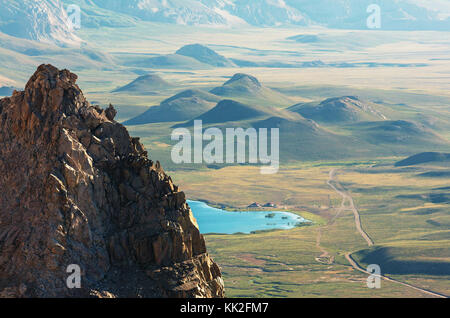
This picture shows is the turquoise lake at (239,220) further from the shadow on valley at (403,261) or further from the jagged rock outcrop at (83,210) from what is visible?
the jagged rock outcrop at (83,210)

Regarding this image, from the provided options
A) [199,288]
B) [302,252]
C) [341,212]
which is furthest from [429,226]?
[199,288]

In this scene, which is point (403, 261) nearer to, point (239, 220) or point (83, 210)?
point (239, 220)

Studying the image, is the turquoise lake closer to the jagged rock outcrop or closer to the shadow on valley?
the shadow on valley

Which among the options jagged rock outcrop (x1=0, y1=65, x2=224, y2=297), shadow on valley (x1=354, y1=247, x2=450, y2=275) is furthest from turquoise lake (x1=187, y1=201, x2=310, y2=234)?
jagged rock outcrop (x1=0, y1=65, x2=224, y2=297)

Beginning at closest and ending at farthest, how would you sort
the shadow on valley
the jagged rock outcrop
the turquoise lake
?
the jagged rock outcrop → the shadow on valley → the turquoise lake

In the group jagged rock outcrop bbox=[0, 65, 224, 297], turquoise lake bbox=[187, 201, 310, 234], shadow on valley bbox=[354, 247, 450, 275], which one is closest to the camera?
jagged rock outcrop bbox=[0, 65, 224, 297]

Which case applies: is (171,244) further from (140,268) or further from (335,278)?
(335,278)

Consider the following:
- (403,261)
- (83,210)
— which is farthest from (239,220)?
(83,210)

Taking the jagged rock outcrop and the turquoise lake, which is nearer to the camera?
the jagged rock outcrop

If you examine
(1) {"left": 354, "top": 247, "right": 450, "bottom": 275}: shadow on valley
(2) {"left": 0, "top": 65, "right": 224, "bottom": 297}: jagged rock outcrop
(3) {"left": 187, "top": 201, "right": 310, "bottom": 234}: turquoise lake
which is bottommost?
(1) {"left": 354, "top": 247, "right": 450, "bottom": 275}: shadow on valley
